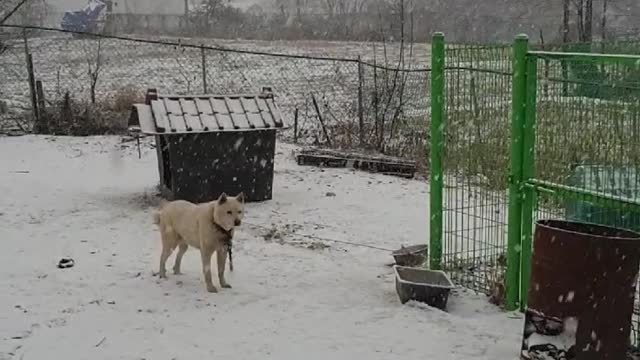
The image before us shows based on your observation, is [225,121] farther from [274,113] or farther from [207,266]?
[207,266]

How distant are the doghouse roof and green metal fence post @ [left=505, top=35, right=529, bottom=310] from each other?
4.24 metres

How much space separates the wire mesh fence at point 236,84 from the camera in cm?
1302

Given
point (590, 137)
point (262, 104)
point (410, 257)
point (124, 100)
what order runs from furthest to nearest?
point (124, 100), point (262, 104), point (410, 257), point (590, 137)

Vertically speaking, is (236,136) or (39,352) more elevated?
(236,136)

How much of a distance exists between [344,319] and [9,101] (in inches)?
468

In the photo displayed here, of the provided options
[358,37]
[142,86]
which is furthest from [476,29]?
[142,86]

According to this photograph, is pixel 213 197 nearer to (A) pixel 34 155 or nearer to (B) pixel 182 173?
(B) pixel 182 173

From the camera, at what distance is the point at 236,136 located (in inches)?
341

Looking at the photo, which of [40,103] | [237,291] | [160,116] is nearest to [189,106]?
[160,116]

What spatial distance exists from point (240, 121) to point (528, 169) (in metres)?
4.53

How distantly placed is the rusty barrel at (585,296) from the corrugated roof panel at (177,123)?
522cm

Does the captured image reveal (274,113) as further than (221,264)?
Yes

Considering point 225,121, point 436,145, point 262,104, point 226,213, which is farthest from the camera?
point 262,104

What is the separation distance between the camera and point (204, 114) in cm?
870
